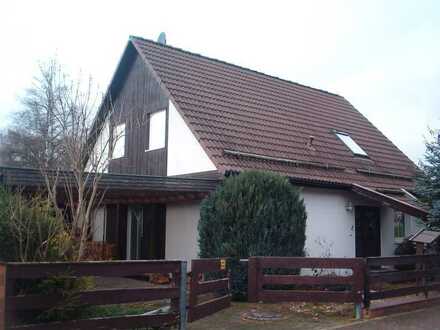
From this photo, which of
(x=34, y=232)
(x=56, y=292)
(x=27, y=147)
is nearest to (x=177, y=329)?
(x=56, y=292)

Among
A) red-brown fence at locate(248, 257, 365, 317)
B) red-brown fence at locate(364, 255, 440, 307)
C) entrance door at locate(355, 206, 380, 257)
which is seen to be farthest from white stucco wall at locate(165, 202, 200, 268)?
entrance door at locate(355, 206, 380, 257)

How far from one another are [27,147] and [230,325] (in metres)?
25.5

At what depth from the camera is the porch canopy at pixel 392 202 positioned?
1330 cm

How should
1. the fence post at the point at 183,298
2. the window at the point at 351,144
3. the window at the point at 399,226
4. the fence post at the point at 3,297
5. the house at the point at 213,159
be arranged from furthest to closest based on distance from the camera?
Answer: 1. the window at the point at 351,144
2. the window at the point at 399,226
3. the house at the point at 213,159
4. the fence post at the point at 183,298
5. the fence post at the point at 3,297

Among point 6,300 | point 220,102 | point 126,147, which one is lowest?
point 6,300

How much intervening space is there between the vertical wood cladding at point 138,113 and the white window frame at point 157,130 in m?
0.12

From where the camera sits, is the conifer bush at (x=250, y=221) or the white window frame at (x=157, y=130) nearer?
the conifer bush at (x=250, y=221)

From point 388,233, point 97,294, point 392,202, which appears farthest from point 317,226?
point 97,294

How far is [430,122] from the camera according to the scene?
42.7 feet

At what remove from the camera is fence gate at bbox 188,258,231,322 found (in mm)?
8141

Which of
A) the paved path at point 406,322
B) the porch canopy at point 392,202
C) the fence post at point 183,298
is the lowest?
the paved path at point 406,322

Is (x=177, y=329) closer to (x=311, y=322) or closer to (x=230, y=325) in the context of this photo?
(x=230, y=325)

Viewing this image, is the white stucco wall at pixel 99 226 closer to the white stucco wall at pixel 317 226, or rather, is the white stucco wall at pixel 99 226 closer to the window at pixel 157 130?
the window at pixel 157 130

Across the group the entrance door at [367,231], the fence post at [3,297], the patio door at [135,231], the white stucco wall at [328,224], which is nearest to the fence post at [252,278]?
the white stucco wall at [328,224]
